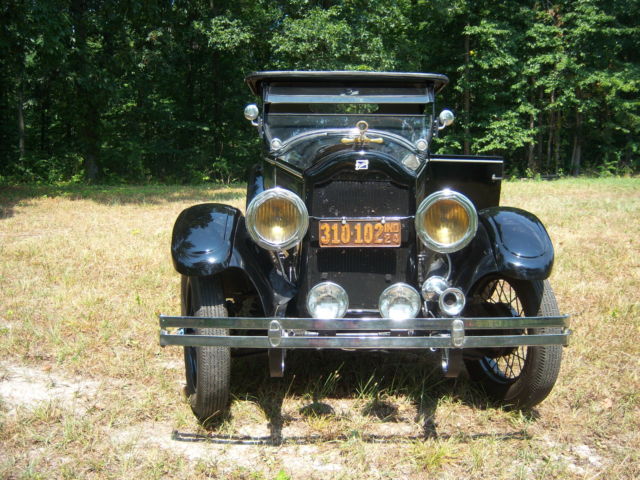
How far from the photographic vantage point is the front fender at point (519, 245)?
2723mm

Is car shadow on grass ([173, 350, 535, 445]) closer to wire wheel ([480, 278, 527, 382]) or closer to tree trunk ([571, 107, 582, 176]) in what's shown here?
wire wheel ([480, 278, 527, 382])

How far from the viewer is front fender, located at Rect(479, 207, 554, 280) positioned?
8.93ft

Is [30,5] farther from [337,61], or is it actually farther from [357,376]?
[357,376]

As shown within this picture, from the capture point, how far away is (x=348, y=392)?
3.19 metres

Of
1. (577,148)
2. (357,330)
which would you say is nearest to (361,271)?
(357,330)

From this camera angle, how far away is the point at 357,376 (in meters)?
3.34

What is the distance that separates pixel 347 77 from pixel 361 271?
4.81 ft

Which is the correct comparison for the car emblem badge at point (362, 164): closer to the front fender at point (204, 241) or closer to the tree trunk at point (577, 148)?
the front fender at point (204, 241)

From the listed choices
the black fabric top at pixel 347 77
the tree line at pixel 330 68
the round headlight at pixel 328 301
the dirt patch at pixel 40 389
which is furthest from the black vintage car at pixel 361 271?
the tree line at pixel 330 68

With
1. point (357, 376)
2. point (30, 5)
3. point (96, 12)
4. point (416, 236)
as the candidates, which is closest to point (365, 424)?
point (357, 376)

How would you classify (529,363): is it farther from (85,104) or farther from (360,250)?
(85,104)

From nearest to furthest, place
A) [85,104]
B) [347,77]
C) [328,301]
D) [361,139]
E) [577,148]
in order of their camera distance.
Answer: [328,301], [361,139], [347,77], [85,104], [577,148]

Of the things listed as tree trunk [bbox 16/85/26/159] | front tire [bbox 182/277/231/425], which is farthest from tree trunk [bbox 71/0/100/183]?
front tire [bbox 182/277/231/425]

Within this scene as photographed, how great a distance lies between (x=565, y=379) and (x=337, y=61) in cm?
1512
